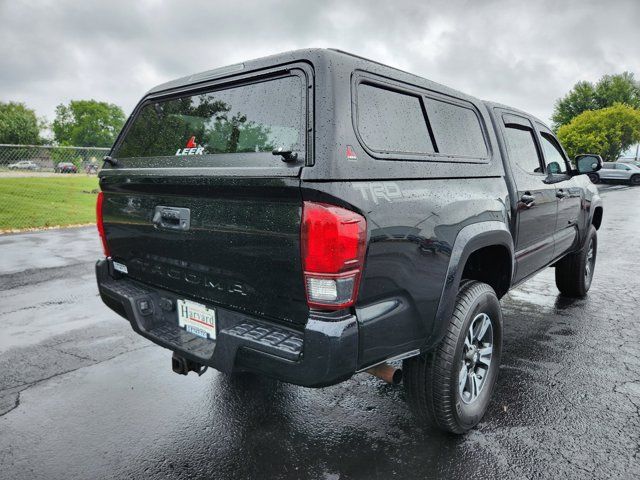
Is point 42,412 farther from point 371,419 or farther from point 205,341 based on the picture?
point 371,419

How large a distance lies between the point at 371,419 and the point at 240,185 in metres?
1.71

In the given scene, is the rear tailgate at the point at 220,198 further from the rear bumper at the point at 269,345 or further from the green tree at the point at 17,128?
the green tree at the point at 17,128

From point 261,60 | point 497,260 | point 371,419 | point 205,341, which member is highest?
point 261,60

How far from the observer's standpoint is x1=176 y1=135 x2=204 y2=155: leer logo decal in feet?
8.32

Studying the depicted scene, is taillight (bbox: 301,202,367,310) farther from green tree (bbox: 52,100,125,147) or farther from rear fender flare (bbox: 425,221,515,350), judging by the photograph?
green tree (bbox: 52,100,125,147)

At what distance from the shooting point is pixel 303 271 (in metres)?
1.93

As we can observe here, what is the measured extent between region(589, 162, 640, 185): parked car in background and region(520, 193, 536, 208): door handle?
96.4 ft

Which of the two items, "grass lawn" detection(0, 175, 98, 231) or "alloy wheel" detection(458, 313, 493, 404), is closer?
"alloy wheel" detection(458, 313, 493, 404)

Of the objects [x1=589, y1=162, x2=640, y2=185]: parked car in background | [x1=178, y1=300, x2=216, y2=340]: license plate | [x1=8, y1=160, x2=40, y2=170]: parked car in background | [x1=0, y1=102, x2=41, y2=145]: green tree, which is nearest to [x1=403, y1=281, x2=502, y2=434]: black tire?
[x1=178, y1=300, x2=216, y2=340]: license plate

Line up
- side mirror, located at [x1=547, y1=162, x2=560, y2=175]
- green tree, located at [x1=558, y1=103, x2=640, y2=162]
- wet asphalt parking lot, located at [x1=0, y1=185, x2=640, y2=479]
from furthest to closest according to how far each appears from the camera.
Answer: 1. green tree, located at [x1=558, y1=103, x2=640, y2=162]
2. side mirror, located at [x1=547, y1=162, x2=560, y2=175]
3. wet asphalt parking lot, located at [x1=0, y1=185, x2=640, y2=479]

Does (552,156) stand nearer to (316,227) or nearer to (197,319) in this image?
(316,227)

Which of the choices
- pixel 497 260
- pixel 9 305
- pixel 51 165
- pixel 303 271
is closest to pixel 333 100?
pixel 303 271

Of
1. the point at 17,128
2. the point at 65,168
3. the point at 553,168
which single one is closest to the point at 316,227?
the point at 553,168

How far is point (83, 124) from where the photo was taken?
343 ft
